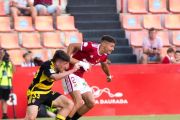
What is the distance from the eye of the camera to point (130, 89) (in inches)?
419

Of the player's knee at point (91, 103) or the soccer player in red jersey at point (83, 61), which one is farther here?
the player's knee at point (91, 103)

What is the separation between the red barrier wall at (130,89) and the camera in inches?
415

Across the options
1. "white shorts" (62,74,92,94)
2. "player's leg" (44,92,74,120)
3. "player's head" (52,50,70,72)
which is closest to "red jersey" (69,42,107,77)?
"white shorts" (62,74,92,94)

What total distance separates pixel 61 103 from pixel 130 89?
403cm

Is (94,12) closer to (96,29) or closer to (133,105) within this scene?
(96,29)

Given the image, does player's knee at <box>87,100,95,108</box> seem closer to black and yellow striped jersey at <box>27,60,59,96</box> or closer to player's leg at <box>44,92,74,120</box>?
player's leg at <box>44,92,74,120</box>

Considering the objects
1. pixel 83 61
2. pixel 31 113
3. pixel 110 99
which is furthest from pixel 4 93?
pixel 31 113

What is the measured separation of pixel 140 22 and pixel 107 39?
20.3 feet

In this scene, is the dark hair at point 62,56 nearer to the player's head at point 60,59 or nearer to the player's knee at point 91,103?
the player's head at point 60,59

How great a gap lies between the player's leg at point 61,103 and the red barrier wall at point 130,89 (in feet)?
11.9

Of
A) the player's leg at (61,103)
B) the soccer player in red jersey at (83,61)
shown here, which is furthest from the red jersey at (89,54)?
the player's leg at (61,103)

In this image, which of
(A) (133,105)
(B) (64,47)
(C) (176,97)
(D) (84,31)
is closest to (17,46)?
(B) (64,47)

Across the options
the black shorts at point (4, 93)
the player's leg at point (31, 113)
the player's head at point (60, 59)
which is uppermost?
the player's head at point (60, 59)

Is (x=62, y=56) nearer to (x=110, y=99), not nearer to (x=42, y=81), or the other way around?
(x=42, y=81)
